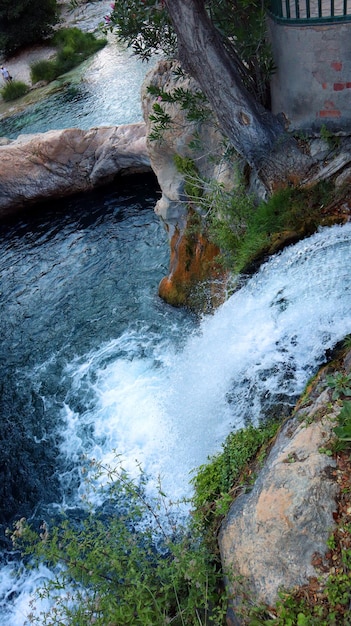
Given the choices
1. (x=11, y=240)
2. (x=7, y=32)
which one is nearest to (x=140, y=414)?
(x=11, y=240)

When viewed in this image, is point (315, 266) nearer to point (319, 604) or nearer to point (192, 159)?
point (192, 159)

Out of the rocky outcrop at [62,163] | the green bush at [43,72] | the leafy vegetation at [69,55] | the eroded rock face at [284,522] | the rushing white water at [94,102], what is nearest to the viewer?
the eroded rock face at [284,522]

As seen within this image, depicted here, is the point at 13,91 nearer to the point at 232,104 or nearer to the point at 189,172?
the point at 189,172

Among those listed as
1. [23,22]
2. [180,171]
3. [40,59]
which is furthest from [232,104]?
[23,22]

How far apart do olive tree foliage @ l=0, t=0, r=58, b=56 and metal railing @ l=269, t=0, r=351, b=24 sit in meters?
22.8

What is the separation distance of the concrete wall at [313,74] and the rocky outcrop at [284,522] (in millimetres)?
4408

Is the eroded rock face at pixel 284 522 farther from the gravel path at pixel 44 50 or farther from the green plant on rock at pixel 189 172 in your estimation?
the gravel path at pixel 44 50

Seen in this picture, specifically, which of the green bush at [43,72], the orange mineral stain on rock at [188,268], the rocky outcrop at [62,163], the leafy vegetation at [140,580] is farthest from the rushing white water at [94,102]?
the leafy vegetation at [140,580]

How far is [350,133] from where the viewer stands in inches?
273

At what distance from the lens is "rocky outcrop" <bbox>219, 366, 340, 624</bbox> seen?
3641 mm

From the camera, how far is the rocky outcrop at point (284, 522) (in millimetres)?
3641

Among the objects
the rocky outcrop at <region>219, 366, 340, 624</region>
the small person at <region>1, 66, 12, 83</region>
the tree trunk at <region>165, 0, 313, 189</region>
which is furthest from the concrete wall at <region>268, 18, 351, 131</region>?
the small person at <region>1, 66, 12, 83</region>

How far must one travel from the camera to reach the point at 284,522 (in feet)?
12.5

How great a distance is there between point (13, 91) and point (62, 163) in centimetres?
903
